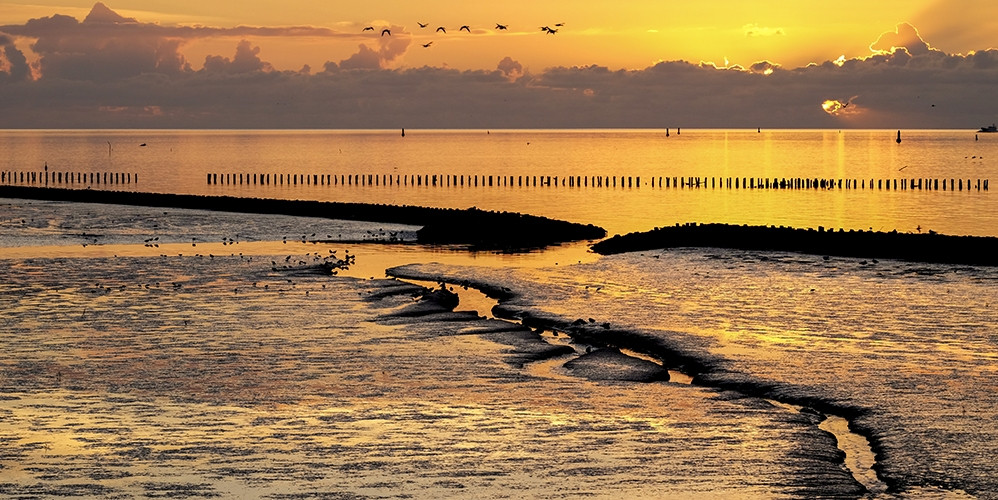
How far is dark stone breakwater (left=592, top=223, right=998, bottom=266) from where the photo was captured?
43.0 metres

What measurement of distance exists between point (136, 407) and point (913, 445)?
38.8 ft

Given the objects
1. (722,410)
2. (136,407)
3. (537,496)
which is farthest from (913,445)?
(136,407)

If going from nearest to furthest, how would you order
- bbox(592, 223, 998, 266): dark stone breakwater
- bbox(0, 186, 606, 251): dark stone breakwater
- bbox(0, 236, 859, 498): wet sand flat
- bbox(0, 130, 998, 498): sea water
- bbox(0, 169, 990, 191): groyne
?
bbox(0, 236, 859, 498): wet sand flat < bbox(0, 130, 998, 498): sea water < bbox(592, 223, 998, 266): dark stone breakwater < bbox(0, 186, 606, 251): dark stone breakwater < bbox(0, 169, 990, 191): groyne

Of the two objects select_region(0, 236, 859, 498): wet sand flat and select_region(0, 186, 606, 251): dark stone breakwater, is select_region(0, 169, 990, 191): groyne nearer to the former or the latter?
select_region(0, 186, 606, 251): dark stone breakwater

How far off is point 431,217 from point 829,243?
2775 cm

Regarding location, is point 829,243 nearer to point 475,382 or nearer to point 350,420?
point 475,382

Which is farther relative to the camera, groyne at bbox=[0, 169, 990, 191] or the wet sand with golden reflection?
A: groyne at bbox=[0, 169, 990, 191]

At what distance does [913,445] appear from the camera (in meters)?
16.2

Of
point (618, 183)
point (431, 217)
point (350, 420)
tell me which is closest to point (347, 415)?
point (350, 420)

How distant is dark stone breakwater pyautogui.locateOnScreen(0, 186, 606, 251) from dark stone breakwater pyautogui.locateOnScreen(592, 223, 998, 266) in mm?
6122

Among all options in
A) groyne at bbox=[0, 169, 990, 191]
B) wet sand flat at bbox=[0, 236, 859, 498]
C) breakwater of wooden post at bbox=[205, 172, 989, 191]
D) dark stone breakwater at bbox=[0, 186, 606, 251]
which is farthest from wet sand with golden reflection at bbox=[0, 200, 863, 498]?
breakwater of wooden post at bbox=[205, 172, 989, 191]

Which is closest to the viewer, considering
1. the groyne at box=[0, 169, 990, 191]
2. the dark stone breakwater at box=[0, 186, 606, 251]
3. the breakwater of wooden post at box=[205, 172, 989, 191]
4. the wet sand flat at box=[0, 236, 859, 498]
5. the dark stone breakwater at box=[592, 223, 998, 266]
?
the wet sand flat at box=[0, 236, 859, 498]

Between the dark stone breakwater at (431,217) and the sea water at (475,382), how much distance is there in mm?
12702

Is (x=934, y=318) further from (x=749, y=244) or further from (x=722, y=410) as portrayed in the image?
(x=749, y=244)
